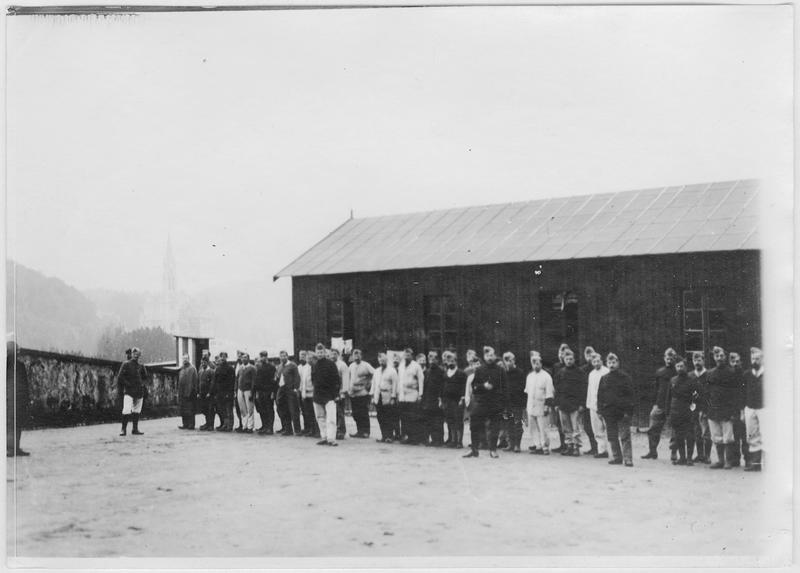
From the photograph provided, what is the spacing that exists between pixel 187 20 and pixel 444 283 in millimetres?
7618

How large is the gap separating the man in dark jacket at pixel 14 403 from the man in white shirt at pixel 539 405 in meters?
6.93

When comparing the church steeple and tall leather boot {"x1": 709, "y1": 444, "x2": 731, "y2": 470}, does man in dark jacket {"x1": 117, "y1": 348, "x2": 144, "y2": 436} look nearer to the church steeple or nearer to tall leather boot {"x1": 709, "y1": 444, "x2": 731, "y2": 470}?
the church steeple

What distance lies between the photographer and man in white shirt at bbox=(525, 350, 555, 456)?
1177 cm

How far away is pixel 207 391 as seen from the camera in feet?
50.5

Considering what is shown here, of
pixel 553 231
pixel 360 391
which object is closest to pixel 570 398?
pixel 553 231

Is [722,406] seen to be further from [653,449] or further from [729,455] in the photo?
[653,449]

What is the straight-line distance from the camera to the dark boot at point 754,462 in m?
9.27

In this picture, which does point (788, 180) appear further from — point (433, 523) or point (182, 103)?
point (182, 103)

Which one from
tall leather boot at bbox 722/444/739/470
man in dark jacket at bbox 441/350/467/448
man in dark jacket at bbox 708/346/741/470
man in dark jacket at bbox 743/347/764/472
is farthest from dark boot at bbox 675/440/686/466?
man in dark jacket at bbox 441/350/467/448

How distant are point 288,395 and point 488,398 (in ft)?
14.6

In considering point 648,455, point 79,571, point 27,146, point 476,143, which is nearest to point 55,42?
point 27,146

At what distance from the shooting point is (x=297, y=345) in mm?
17578

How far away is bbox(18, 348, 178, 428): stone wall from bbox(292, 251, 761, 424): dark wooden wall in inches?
173

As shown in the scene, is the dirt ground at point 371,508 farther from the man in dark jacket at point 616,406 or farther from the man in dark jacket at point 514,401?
the man in dark jacket at point 514,401
